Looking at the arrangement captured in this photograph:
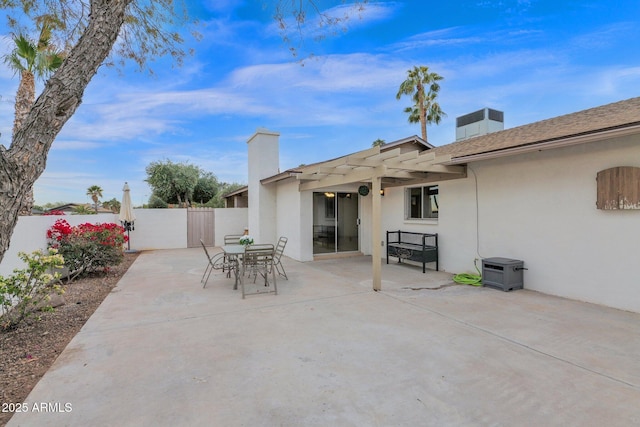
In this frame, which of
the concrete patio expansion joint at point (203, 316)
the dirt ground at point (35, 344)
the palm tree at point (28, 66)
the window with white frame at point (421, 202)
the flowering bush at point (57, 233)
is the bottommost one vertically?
the concrete patio expansion joint at point (203, 316)

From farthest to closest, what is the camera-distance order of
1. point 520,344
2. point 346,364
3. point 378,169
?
point 378,169 → point 520,344 → point 346,364

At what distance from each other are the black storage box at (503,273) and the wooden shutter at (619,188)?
1769mm

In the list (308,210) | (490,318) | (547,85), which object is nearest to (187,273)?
(308,210)

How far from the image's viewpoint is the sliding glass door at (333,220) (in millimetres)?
10500

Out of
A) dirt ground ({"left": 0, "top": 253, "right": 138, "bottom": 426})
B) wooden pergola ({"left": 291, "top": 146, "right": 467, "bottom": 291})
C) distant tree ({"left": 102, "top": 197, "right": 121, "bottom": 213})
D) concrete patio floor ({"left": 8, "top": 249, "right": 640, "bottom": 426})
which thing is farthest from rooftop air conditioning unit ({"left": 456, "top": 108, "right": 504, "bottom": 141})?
distant tree ({"left": 102, "top": 197, "right": 121, "bottom": 213})

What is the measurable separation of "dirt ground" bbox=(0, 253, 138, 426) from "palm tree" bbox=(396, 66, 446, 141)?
19403 mm

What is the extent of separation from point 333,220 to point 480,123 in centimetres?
603

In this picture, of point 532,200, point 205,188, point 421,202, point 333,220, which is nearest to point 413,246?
point 421,202

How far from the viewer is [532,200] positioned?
6.12m

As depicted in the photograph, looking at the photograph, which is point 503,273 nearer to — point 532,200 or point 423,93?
point 532,200

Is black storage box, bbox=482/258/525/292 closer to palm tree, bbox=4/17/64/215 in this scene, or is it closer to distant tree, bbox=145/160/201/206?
palm tree, bbox=4/17/64/215

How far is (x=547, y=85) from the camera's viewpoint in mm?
10391

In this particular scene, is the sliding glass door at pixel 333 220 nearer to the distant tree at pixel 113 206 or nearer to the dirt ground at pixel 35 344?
the dirt ground at pixel 35 344

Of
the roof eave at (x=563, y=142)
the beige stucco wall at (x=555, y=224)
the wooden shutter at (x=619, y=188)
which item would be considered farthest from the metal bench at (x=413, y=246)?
the wooden shutter at (x=619, y=188)
